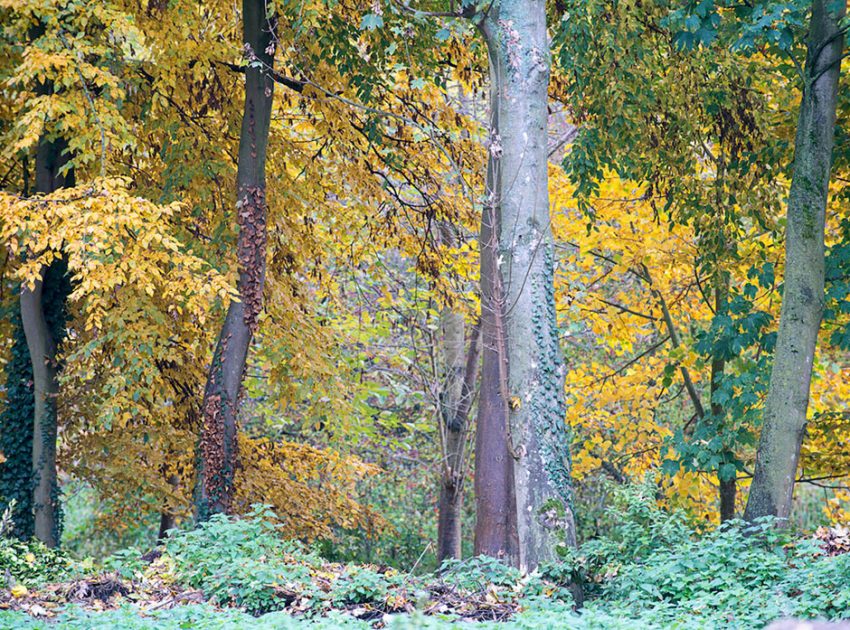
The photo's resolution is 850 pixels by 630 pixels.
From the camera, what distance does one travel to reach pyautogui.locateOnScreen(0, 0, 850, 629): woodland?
21.3 ft

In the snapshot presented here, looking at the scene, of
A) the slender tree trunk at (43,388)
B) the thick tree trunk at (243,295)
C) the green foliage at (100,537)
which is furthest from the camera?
the green foliage at (100,537)

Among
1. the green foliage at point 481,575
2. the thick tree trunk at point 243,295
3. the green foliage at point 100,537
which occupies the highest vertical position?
the thick tree trunk at point 243,295

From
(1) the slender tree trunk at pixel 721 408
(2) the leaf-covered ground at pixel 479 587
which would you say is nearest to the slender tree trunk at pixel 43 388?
(2) the leaf-covered ground at pixel 479 587

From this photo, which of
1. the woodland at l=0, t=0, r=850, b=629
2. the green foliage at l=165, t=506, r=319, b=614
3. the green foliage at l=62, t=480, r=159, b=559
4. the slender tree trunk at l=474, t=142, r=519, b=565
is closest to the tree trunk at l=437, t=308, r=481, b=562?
the woodland at l=0, t=0, r=850, b=629

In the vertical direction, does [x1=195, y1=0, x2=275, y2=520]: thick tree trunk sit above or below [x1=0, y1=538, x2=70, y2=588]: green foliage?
above

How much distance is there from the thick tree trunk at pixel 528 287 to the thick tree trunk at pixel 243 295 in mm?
3057

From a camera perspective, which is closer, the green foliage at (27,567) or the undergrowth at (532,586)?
the undergrowth at (532,586)

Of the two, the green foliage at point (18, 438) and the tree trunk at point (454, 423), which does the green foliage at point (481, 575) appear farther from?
the tree trunk at point (454, 423)

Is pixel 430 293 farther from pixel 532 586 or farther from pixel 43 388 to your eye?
pixel 532 586

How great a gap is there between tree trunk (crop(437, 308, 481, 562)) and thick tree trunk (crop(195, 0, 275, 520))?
14.8 feet

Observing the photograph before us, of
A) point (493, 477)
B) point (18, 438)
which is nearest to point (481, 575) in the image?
point (493, 477)

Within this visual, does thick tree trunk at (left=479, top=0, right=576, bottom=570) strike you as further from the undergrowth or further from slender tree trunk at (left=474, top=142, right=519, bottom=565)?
slender tree trunk at (left=474, top=142, right=519, bottom=565)

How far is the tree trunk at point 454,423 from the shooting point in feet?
46.3

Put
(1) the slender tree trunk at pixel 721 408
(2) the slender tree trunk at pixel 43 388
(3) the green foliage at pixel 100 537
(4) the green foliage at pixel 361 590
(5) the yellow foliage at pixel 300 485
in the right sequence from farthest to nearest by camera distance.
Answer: (3) the green foliage at pixel 100 537 → (5) the yellow foliage at pixel 300 485 → (2) the slender tree trunk at pixel 43 388 → (1) the slender tree trunk at pixel 721 408 → (4) the green foliage at pixel 361 590
